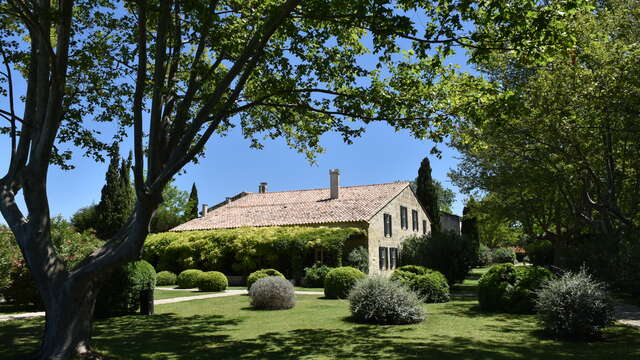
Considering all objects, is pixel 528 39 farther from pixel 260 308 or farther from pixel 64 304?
pixel 260 308

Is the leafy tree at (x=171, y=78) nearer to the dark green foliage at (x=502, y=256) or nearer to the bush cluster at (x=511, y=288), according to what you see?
the bush cluster at (x=511, y=288)

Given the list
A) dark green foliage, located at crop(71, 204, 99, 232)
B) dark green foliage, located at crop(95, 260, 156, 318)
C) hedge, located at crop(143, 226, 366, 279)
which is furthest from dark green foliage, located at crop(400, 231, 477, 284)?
dark green foliage, located at crop(71, 204, 99, 232)

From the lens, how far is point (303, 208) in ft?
116

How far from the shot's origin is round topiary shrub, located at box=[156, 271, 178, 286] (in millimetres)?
30953

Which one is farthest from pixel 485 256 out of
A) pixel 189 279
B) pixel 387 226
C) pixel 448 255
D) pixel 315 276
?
pixel 189 279

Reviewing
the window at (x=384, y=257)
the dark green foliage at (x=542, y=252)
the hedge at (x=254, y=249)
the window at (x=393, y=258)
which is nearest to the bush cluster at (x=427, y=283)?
the hedge at (x=254, y=249)

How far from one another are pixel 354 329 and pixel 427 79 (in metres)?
6.59

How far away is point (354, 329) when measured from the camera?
40.3ft

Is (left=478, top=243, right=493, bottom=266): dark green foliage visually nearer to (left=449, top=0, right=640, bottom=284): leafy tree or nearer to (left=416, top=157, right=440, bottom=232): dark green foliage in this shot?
(left=416, top=157, right=440, bottom=232): dark green foliage

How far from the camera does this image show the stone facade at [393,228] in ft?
99.9

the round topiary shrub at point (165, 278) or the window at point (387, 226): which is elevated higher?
the window at point (387, 226)

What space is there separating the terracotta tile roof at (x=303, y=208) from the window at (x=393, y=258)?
3.68 m

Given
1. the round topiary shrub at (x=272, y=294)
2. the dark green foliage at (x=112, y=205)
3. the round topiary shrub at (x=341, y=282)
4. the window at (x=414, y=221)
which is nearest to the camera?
the round topiary shrub at (x=272, y=294)

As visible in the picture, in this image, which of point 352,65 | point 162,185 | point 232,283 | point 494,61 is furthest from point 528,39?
point 232,283
